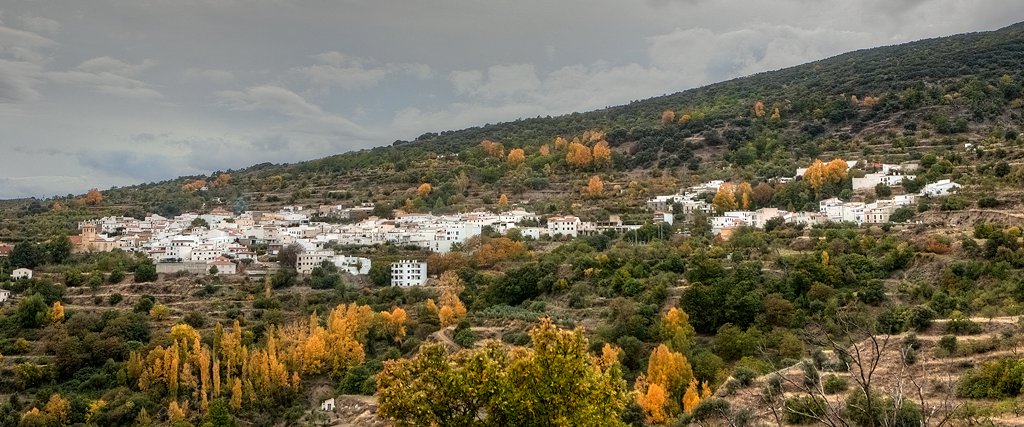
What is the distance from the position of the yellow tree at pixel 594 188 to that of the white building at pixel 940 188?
20.4 meters

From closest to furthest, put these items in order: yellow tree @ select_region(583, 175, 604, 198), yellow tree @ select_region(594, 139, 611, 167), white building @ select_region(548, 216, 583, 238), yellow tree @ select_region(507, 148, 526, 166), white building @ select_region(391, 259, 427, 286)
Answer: white building @ select_region(391, 259, 427, 286) → white building @ select_region(548, 216, 583, 238) → yellow tree @ select_region(583, 175, 604, 198) → yellow tree @ select_region(594, 139, 611, 167) → yellow tree @ select_region(507, 148, 526, 166)

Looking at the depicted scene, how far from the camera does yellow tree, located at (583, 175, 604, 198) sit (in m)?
50.6

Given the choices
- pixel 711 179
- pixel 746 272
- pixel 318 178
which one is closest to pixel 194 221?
pixel 318 178

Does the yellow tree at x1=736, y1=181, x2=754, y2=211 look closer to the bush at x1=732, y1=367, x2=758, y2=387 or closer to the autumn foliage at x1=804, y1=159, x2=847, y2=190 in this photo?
the autumn foliage at x1=804, y1=159, x2=847, y2=190

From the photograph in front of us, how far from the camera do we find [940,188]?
1378 inches

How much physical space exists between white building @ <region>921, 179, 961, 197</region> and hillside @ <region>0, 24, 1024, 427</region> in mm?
589

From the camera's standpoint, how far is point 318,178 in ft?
222

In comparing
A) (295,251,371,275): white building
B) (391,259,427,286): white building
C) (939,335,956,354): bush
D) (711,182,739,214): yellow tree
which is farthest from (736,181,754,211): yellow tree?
(939,335,956,354): bush

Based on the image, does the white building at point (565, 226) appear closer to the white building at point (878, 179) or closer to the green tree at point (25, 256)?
the white building at point (878, 179)

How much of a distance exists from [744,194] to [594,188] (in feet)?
36.8

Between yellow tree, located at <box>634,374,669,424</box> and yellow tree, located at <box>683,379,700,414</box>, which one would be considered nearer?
yellow tree, located at <box>634,374,669,424</box>

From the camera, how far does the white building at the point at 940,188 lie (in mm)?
34263

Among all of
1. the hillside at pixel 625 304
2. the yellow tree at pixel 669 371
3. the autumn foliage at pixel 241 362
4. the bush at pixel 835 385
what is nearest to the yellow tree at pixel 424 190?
the hillside at pixel 625 304

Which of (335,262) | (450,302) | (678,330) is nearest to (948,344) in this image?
(678,330)
